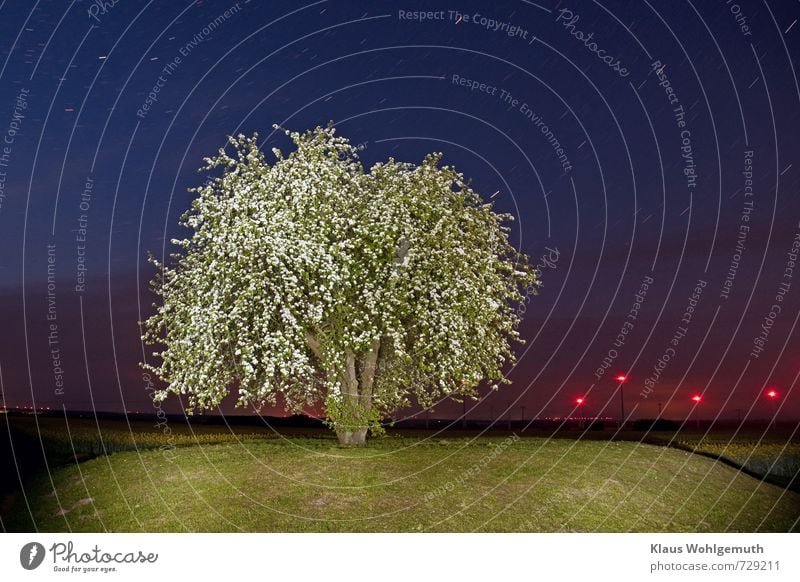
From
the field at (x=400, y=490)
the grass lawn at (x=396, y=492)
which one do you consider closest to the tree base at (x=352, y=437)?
the grass lawn at (x=396, y=492)

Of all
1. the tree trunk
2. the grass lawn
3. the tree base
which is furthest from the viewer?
the tree base

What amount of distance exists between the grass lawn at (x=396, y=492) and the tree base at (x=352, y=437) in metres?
0.45

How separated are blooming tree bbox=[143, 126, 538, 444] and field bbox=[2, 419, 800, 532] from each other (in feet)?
6.07

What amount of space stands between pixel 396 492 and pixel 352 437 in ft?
18.4

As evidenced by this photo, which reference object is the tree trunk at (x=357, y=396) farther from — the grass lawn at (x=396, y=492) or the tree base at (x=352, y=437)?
the grass lawn at (x=396, y=492)

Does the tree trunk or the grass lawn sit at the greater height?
the tree trunk

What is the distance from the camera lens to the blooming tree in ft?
68.7

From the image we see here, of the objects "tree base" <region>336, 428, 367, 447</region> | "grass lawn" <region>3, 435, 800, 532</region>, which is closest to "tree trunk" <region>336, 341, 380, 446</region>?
"tree base" <region>336, 428, 367, 447</region>

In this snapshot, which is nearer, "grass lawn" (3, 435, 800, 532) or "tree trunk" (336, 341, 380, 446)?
→ "grass lawn" (3, 435, 800, 532)

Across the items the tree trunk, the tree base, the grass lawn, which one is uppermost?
the tree trunk

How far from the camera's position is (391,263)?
22.6 metres

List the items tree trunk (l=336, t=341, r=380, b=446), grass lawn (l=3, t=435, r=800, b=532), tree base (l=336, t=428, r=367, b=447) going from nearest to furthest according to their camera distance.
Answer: grass lawn (l=3, t=435, r=800, b=532), tree trunk (l=336, t=341, r=380, b=446), tree base (l=336, t=428, r=367, b=447)

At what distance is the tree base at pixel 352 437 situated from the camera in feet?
78.4

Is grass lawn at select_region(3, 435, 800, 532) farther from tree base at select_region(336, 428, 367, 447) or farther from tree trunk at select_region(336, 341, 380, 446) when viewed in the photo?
tree trunk at select_region(336, 341, 380, 446)
